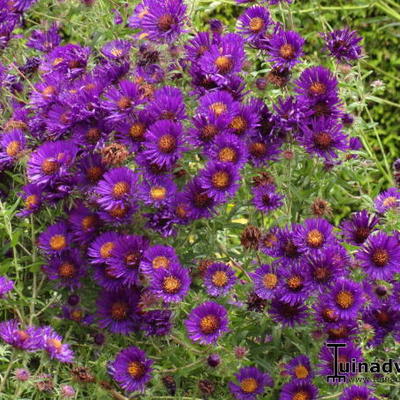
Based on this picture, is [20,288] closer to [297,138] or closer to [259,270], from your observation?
[259,270]

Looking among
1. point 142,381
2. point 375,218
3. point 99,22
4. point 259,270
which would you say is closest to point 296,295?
point 259,270

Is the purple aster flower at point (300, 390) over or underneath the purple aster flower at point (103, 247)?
underneath

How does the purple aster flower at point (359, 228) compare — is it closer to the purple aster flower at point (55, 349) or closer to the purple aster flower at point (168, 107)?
the purple aster flower at point (168, 107)

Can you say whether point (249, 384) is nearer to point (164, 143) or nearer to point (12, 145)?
point (164, 143)

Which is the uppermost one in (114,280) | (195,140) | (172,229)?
(195,140)

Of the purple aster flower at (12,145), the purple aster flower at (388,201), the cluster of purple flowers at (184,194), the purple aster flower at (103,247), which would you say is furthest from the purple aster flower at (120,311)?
the purple aster flower at (388,201)
